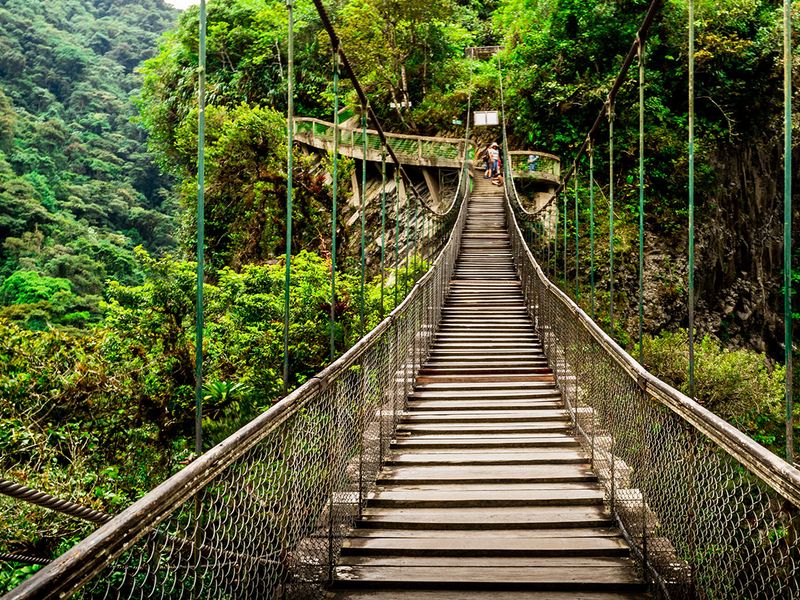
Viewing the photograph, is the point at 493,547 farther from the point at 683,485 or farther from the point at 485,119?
the point at 485,119

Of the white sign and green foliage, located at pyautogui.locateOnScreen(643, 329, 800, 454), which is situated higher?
the white sign

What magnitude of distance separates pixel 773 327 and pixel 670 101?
5.52 m

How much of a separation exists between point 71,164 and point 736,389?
3159 centimetres

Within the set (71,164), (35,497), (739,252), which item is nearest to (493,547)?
(35,497)

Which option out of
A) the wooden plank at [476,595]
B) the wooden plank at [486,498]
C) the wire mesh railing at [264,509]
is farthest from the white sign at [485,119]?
the wooden plank at [476,595]

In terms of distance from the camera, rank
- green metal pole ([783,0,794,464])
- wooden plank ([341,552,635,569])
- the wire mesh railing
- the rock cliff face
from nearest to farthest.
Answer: the wire mesh railing, green metal pole ([783,0,794,464]), wooden plank ([341,552,635,569]), the rock cliff face

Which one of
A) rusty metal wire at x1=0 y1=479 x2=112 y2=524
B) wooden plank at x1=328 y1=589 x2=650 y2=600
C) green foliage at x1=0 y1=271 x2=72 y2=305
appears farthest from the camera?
green foliage at x1=0 y1=271 x2=72 y2=305

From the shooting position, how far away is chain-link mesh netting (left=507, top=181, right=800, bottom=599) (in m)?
1.43

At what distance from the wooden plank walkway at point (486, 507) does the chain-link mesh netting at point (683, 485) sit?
18 centimetres

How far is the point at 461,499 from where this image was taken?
9.89 ft

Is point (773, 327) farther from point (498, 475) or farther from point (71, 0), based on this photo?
point (71, 0)

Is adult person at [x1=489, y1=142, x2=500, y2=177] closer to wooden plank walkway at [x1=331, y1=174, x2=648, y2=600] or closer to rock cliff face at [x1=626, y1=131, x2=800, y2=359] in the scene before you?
rock cliff face at [x1=626, y1=131, x2=800, y2=359]

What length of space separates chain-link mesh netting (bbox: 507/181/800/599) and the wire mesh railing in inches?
48.1

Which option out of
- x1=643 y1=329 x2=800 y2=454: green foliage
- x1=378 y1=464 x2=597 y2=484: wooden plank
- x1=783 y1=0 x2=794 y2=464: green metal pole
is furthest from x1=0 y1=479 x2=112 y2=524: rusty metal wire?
x1=643 y1=329 x2=800 y2=454: green foliage
